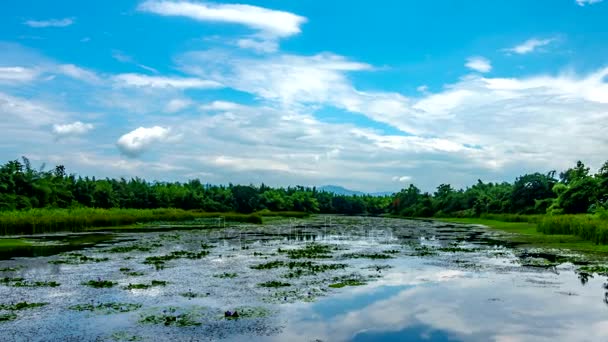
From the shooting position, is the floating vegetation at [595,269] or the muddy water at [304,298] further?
the floating vegetation at [595,269]

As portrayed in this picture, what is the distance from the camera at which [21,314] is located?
14.5 m

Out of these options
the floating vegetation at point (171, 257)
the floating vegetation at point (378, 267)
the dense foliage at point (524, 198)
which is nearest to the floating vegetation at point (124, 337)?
the floating vegetation at point (171, 257)

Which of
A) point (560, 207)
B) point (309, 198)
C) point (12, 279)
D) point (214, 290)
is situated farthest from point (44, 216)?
point (309, 198)

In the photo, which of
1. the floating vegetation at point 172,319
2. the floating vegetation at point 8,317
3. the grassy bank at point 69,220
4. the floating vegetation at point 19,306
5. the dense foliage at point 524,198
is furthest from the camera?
the dense foliage at point 524,198

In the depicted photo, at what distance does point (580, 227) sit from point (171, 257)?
29050 mm

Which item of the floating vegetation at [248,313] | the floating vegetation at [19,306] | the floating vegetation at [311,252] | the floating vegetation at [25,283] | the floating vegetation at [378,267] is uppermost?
the floating vegetation at [311,252]

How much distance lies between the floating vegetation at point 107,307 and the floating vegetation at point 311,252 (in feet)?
42.7

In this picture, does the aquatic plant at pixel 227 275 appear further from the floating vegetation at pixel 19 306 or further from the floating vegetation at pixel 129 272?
the floating vegetation at pixel 19 306

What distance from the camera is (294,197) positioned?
137 meters

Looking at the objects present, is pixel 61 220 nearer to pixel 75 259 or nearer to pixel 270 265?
pixel 75 259

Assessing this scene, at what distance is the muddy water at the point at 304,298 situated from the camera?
13.0m

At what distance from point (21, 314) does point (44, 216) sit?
38.6 meters

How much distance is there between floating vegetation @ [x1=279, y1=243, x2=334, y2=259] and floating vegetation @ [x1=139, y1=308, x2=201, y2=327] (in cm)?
1342

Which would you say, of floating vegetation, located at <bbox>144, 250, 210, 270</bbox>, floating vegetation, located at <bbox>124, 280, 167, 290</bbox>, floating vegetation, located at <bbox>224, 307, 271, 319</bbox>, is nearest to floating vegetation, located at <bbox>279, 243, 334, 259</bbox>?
floating vegetation, located at <bbox>144, 250, 210, 270</bbox>
